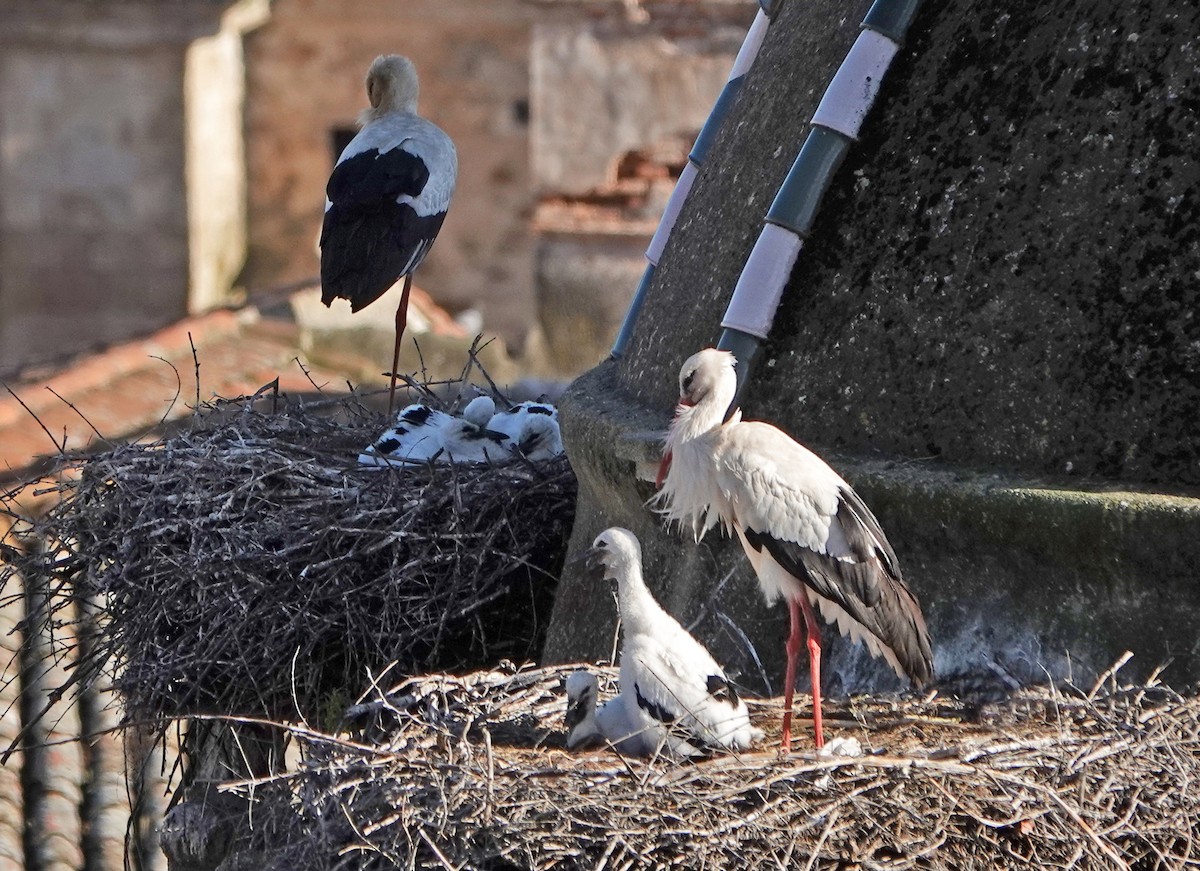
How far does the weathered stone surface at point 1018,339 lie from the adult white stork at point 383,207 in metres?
2.38

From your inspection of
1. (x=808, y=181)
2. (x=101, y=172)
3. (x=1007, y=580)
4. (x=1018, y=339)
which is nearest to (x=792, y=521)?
(x=1007, y=580)

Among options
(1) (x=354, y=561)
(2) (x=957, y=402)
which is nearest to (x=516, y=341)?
(1) (x=354, y=561)

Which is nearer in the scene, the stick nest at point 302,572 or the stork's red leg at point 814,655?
the stork's red leg at point 814,655

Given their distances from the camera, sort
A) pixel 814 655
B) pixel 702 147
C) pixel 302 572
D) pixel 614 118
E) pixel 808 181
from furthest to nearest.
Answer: pixel 614 118 < pixel 702 147 < pixel 302 572 < pixel 808 181 < pixel 814 655

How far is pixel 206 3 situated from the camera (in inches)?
631

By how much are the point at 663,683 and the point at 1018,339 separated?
1.01 m

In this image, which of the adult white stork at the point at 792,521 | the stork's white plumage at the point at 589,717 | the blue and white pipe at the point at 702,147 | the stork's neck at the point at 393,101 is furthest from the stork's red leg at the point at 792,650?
the stork's neck at the point at 393,101

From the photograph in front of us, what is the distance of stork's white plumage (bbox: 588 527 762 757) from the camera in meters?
3.96

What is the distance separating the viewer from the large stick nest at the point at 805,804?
352cm

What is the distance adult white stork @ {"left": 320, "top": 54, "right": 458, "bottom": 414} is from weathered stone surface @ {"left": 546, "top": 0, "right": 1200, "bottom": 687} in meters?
2.38

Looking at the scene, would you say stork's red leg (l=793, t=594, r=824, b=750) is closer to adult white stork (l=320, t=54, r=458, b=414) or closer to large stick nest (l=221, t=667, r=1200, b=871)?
large stick nest (l=221, t=667, r=1200, b=871)

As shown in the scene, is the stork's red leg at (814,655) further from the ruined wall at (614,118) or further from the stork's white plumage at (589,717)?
the ruined wall at (614,118)

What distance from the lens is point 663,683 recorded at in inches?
159

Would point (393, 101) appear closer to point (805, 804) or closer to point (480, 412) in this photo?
point (480, 412)
